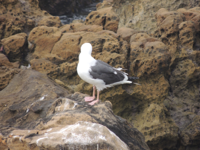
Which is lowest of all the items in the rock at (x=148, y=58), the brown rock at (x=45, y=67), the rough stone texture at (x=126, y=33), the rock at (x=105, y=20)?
the brown rock at (x=45, y=67)

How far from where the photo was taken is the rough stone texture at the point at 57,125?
2283 millimetres

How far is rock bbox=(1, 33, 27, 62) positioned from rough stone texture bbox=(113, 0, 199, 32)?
163 inches

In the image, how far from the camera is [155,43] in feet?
20.8

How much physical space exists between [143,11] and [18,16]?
549 centimetres

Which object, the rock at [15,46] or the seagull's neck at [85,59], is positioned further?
the rock at [15,46]

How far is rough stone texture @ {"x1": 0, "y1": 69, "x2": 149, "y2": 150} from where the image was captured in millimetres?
2283

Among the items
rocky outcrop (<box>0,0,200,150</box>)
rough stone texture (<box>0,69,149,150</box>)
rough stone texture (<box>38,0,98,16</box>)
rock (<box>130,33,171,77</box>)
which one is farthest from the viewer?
rough stone texture (<box>38,0,98,16</box>)

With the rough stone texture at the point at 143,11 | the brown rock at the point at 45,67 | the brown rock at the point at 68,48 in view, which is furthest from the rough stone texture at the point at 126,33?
the brown rock at the point at 45,67

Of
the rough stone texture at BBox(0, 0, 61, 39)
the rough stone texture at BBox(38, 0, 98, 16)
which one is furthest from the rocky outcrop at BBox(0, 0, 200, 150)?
the rough stone texture at BBox(38, 0, 98, 16)

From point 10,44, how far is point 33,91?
12.7ft

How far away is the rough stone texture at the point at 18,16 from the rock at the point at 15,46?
1.37m

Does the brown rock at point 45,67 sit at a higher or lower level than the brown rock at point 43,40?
lower

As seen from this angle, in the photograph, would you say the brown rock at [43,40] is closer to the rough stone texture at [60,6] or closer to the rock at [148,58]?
→ the rock at [148,58]

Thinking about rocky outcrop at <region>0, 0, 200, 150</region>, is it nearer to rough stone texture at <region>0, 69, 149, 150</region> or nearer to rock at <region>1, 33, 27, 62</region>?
rock at <region>1, 33, 27, 62</region>
